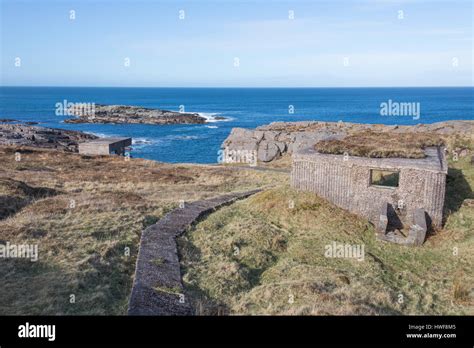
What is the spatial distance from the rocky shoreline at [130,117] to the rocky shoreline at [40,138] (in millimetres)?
38938

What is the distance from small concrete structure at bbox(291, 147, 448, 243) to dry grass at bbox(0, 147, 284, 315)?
7.33 metres

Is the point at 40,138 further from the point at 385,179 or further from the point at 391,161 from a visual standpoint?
the point at 391,161

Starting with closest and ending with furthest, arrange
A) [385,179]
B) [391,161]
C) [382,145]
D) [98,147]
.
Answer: [391,161] < [382,145] < [385,179] < [98,147]

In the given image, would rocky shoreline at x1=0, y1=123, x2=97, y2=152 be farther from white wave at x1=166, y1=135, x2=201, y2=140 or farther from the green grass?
the green grass

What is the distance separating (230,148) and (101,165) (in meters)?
14.8

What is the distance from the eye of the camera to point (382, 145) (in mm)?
20766

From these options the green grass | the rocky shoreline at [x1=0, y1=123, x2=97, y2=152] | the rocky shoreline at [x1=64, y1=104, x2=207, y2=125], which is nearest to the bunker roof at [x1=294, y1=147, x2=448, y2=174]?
the green grass

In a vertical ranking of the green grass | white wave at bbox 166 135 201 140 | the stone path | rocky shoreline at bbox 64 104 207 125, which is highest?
rocky shoreline at bbox 64 104 207 125

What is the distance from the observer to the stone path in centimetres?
1022

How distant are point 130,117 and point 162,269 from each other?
113 metres

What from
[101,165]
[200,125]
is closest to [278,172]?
[101,165]

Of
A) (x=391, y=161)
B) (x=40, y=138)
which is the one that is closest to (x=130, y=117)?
(x=40, y=138)

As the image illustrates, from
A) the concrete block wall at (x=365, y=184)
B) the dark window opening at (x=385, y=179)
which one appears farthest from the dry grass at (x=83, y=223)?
the dark window opening at (x=385, y=179)
